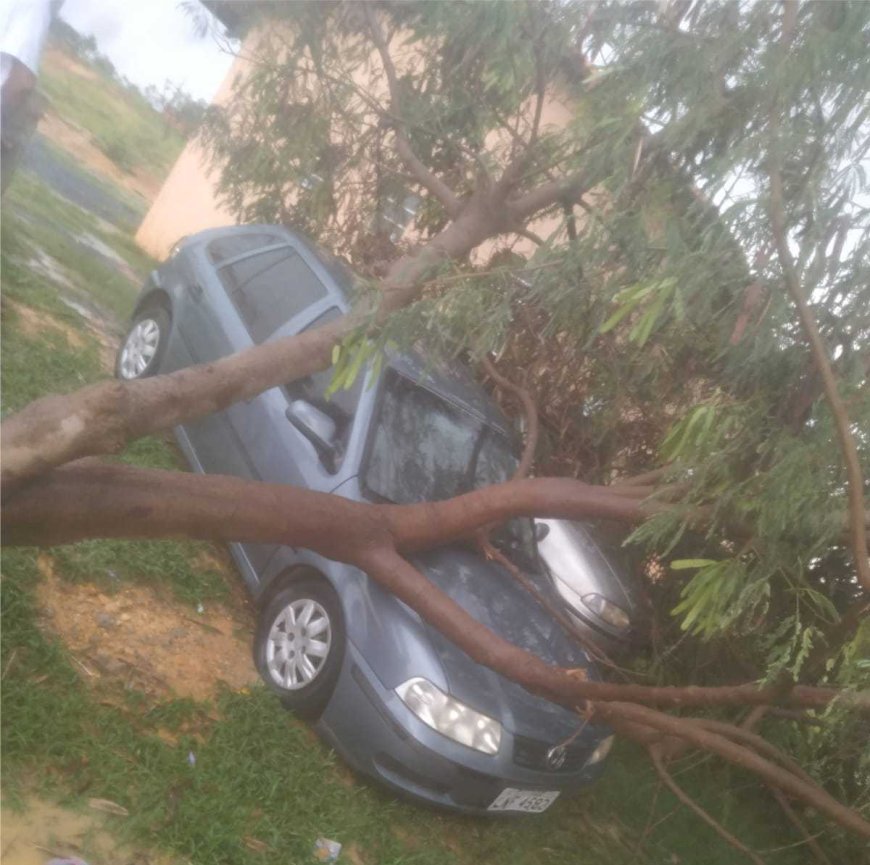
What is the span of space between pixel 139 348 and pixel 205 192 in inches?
90.2

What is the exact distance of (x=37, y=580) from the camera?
4.23 m

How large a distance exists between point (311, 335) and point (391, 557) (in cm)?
138

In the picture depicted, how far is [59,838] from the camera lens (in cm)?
317

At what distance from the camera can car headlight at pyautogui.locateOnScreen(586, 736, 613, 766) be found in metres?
4.81

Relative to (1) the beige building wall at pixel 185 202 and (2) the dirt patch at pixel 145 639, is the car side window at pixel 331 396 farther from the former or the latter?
(1) the beige building wall at pixel 185 202

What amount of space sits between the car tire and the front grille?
0.91 m

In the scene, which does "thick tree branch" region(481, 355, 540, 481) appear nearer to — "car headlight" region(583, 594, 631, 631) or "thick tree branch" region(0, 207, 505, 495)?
"thick tree branch" region(0, 207, 505, 495)

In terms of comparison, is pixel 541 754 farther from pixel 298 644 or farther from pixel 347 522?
pixel 347 522

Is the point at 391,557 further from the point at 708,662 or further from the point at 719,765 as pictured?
the point at 719,765

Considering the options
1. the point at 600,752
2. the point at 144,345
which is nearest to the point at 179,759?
the point at 600,752

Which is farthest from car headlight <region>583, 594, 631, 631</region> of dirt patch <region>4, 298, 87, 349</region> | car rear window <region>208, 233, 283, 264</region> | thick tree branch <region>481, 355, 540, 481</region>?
dirt patch <region>4, 298, 87, 349</region>

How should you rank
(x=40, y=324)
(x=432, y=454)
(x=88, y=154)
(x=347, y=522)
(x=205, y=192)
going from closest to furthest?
(x=88, y=154) < (x=347, y=522) < (x=432, y=454) < (x=40, y=324) < (x=205, y=192)

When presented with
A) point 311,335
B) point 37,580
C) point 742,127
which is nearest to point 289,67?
point 311,335

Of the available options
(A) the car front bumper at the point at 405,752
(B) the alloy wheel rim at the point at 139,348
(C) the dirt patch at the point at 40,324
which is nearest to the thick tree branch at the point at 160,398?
(A) the car front bumper at the point at 405,752
